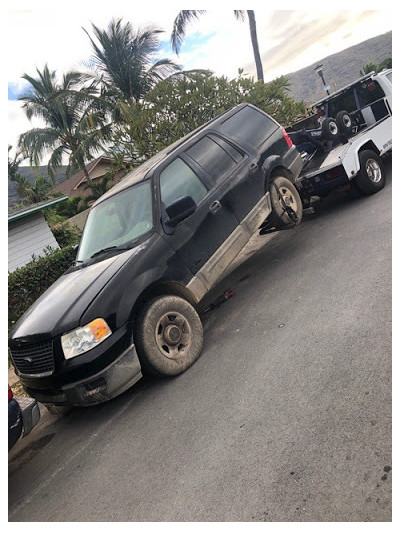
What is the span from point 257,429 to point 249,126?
14.2 ft

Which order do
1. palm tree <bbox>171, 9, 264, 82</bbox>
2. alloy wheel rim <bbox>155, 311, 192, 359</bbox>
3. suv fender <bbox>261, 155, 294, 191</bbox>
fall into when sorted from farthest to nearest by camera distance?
palm tree <bbox>171, 9, 264, 82</bbox> < suv fender <bbox>261, 155, 294, 191</bbox> < alloy wheel rim <bbox>155, 311, 192, 359</bbox>

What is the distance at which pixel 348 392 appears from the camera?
9.02 feet

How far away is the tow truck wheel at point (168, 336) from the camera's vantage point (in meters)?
3.67

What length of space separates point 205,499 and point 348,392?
3.79 feet

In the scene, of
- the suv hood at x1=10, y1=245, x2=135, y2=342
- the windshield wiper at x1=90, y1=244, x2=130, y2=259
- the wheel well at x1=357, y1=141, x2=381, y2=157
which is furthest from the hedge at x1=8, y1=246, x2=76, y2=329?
the wheel well at x1=357, y1=141, x2=381, y2=157

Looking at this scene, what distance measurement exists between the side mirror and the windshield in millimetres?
228

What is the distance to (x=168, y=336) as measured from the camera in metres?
3.88

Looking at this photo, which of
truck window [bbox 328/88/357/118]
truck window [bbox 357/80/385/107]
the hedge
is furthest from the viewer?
the hedge

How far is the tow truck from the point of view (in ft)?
20.9

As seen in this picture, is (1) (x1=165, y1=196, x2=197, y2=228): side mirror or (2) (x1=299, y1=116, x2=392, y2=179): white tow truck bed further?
(2) (x1=299, y1=116, x2=392, y2=179): white tow truck bed

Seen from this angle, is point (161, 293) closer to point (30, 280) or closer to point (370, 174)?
point (370, 174)

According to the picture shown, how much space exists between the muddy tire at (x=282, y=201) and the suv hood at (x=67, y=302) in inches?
88.5

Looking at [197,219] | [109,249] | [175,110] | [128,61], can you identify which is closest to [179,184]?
[197,219]

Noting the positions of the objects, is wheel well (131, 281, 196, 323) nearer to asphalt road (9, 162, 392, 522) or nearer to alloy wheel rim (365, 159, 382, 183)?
asphalt road (9, 162, 392, 522)
